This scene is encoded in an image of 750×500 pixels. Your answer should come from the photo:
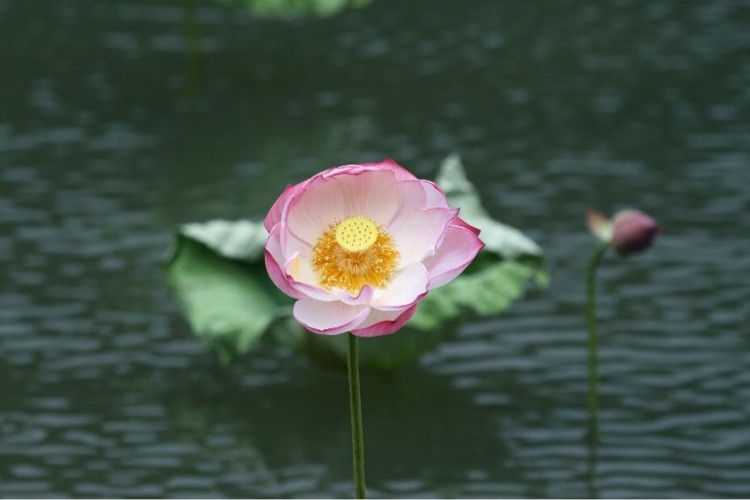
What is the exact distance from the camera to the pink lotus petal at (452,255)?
1.15 metres

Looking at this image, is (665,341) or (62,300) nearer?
(665,341)

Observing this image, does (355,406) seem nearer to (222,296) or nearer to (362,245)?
(362,245)

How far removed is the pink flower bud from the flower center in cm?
165

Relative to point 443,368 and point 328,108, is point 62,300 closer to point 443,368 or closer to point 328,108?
point 443,368

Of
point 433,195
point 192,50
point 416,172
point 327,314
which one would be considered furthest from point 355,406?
point 192,50

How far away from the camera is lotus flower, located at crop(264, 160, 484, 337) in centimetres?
113

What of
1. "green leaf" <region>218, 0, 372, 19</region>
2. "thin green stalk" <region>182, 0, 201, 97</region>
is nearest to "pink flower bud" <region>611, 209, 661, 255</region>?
"green leaf" <region>218, 0, 372, 19</region>

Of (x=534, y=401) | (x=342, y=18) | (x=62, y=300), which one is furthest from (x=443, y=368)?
(x=342, y=18)

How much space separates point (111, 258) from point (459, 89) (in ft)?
6.39

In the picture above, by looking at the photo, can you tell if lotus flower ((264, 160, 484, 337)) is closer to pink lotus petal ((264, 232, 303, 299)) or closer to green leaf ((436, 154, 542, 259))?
pink lotus petal ((264, 232, 303, 299))

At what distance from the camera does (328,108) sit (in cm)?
521

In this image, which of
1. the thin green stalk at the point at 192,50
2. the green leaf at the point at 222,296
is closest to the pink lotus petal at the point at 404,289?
the green leaf at the point at 222,296

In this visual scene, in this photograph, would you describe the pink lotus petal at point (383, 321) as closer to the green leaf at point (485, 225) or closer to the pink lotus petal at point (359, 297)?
the pink lotus petal at point (359, 297)

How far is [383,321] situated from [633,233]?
1.74 m
